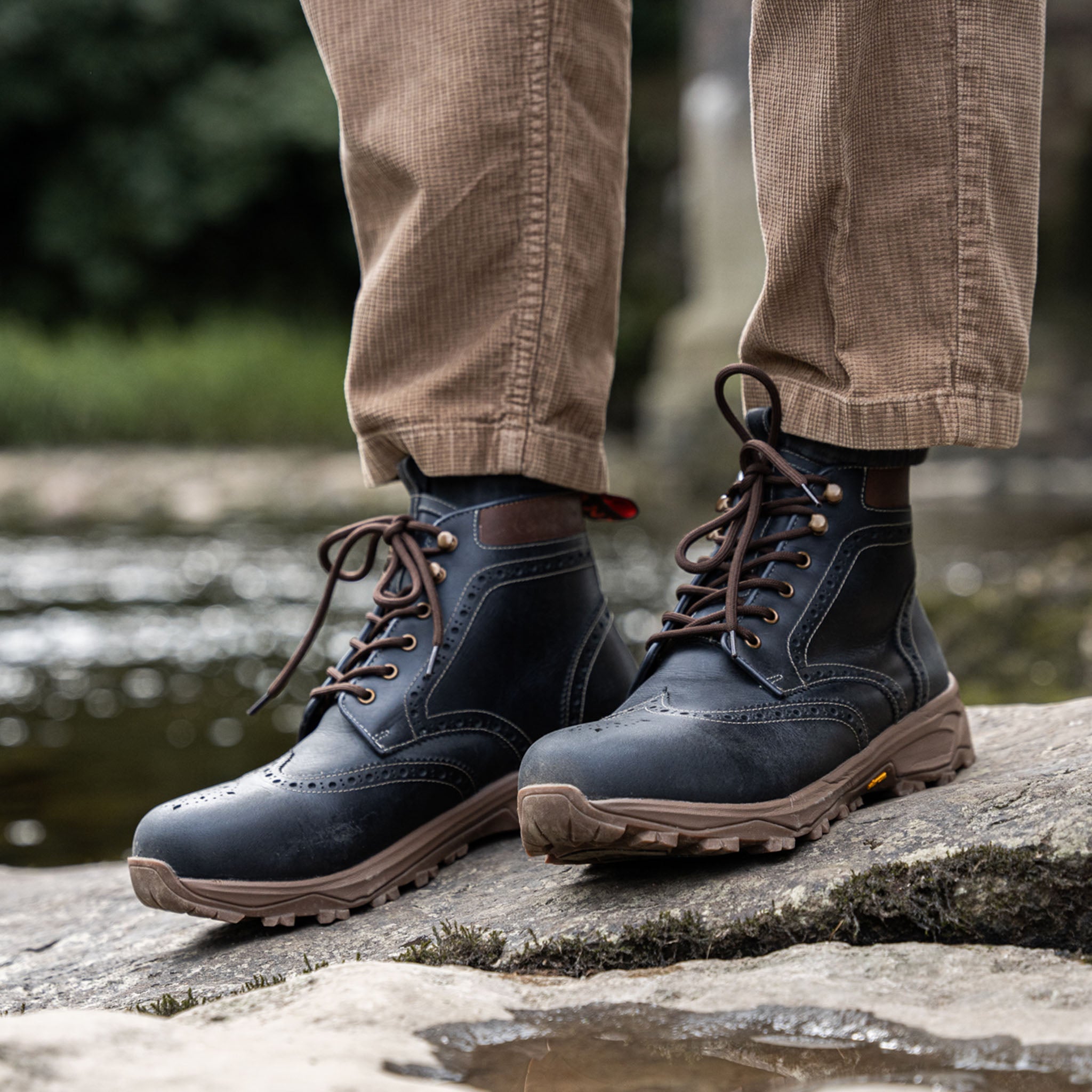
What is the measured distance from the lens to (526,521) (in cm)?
118

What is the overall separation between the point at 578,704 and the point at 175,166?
1365 centimetres

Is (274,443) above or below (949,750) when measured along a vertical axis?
above

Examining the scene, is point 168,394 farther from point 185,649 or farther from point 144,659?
point 144,659

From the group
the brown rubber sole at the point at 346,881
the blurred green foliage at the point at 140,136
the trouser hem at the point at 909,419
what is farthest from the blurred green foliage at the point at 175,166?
the trouser hem at the point at 909,419

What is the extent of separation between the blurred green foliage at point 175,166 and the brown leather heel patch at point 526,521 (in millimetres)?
11041

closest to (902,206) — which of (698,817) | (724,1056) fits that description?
(698,817)

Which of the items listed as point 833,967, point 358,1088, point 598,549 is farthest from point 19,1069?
point 598,549

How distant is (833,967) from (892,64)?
0.73 meters

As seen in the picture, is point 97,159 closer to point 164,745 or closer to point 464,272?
point 164,745

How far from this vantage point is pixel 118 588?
4262 mm

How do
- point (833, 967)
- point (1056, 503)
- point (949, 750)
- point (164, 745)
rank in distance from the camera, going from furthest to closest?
point (1056, 503) < point (164, 745) < point (949, 750) < point (833, 967)

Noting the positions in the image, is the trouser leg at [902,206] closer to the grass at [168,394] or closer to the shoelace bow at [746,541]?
the shoelace bow at [746,541]

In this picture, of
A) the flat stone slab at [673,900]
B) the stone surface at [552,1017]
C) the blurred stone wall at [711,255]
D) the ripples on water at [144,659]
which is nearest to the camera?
the stone surface at [552,1017]

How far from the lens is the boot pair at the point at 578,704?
0.95 metres
